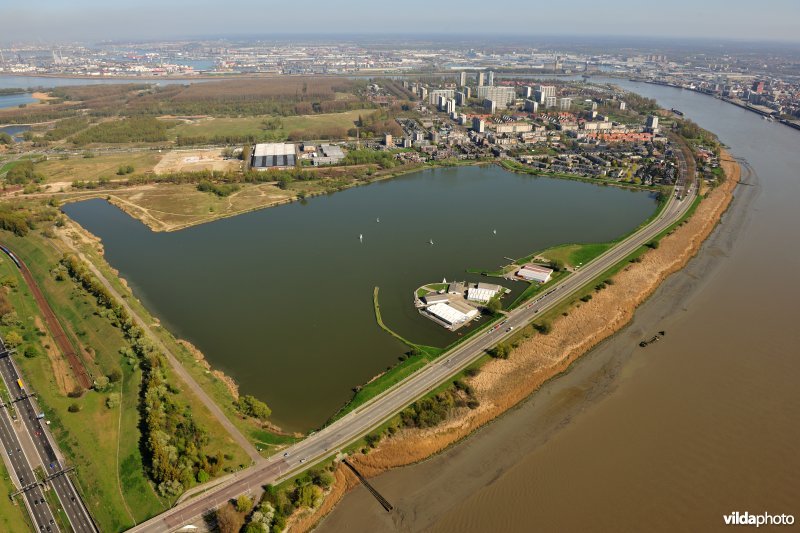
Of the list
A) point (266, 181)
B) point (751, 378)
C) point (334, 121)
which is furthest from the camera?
point (334, 121)

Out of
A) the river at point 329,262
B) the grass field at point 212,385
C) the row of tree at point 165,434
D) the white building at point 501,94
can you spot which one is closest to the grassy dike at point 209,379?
the grass field at point 212,385

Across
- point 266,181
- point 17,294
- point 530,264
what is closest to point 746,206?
point 530,264

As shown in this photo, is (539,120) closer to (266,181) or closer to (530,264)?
(266,181)

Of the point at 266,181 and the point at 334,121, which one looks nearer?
the point at 266,181

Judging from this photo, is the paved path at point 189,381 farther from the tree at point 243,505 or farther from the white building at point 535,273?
the white building at point 535,273

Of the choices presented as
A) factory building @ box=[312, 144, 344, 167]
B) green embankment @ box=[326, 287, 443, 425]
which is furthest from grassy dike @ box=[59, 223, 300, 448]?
factory building @ box=[312, 144, 344, 167]

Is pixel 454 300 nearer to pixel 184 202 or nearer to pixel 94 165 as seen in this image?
pixel 184 202
